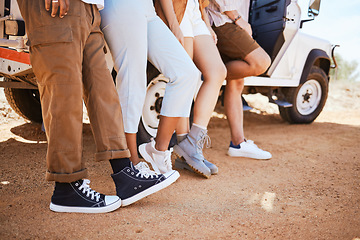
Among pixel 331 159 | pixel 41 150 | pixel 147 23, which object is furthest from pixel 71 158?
pixel 331 159

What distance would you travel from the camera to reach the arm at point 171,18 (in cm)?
225

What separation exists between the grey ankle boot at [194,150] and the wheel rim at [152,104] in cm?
73

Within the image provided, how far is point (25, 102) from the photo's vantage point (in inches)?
154

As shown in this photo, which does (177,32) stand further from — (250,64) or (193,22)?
(250,64)

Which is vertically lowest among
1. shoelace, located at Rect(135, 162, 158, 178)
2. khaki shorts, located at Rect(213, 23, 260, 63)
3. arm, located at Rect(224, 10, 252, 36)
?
shoelace, located at Rect(135, 162, 158, 178)

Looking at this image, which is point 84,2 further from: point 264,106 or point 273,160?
point 264,106

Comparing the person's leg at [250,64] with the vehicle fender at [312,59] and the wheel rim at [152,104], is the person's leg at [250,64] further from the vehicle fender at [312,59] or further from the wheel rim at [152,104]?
the vehicle fender at [312,59]

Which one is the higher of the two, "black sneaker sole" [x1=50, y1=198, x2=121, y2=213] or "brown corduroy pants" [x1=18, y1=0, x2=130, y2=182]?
"brown corduroy pants" [x1=18, y1=0, x2=130, y2=182]

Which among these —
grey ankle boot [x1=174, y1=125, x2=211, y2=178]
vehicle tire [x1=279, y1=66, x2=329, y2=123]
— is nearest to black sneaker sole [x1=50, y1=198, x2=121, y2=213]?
grey ankle boot [x1=174, y1=125, x2=211, y2=178]

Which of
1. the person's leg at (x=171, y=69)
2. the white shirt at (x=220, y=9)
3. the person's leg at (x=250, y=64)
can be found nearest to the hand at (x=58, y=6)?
the person's leg at (x=171, y=69)

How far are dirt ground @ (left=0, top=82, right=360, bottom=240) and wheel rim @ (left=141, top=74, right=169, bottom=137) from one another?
0.66 meters

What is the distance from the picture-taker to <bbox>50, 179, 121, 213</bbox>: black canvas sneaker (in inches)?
66.2

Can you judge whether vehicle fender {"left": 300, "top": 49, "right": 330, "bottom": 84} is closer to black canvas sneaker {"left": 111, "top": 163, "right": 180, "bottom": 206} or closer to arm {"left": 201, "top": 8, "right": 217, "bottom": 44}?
arm {"left": 201, "top": 8, "right": 217, "bottom": 44}

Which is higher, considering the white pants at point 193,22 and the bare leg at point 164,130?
the white pants at point 193,22
